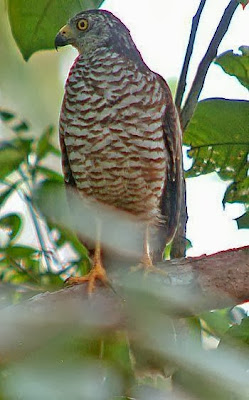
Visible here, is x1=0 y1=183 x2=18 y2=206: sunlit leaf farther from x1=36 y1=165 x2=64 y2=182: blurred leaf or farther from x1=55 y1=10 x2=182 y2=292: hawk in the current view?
x1=55 y1=10 x2=182 y2=292: hawk

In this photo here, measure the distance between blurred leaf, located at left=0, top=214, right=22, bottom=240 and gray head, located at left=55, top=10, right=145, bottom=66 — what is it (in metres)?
0.97

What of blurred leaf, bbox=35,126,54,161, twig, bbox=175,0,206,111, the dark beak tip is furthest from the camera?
the dark beak tip

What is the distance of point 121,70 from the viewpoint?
10.6ft

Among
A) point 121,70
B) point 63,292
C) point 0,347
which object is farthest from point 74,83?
point 0,347

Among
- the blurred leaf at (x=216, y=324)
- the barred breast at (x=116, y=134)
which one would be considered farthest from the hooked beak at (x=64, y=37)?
the blurred leaf at (x=216, y=324)

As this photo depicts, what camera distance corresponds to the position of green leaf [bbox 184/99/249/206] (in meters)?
2.31

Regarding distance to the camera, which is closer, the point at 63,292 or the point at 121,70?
the point at 63,292

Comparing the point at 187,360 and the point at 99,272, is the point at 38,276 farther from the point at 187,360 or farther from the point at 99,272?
the point at 187,360

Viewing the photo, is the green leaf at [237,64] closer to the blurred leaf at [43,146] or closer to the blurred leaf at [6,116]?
the blurred leaf at [43,146]

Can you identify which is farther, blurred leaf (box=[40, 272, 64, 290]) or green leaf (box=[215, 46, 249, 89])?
blurred leaf (box=[40, 272, 64, 290])

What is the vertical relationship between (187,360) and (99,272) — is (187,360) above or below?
above

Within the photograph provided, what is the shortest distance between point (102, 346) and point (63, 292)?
0.32 metres

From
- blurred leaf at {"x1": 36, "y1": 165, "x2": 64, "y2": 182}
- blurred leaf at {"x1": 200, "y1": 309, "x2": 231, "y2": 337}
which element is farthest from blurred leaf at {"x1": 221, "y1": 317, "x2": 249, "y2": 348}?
blurred leaf at {"x1": 36, "y1": 165, "x2": 64, "y2": 182}

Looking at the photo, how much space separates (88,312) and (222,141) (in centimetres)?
73
